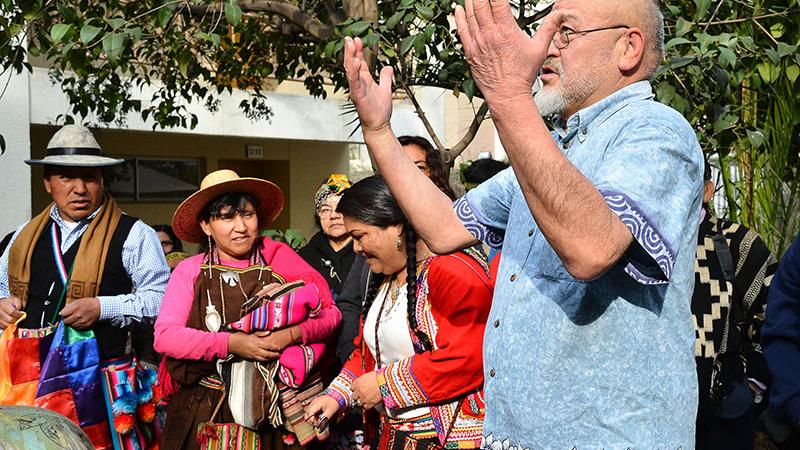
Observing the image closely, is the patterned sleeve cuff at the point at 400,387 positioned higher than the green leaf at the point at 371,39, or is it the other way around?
the green leaf at the point at 371,39

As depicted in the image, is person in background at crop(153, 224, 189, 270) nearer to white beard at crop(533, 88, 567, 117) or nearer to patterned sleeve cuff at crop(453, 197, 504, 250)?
patterned sleeve cuff at crop(453, 197, 504, 250)

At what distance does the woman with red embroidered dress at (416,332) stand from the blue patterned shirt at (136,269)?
135cm

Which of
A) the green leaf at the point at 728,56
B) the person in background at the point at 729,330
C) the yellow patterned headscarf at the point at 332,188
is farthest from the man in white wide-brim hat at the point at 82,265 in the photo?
the green leaf at the point at 728,56

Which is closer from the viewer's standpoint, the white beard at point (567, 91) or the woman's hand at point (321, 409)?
the white beard at point (567, 91)

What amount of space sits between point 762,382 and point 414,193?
→ 2.38 metres

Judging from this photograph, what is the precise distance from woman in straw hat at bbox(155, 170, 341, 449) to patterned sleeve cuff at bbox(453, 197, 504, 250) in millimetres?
2007

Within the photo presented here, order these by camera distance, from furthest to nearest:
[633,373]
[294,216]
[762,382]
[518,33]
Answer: [294,216]
[762,382]
[633,373]
[518,33]

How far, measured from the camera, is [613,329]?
6.02 ft

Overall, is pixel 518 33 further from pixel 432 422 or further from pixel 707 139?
pixel 707 139

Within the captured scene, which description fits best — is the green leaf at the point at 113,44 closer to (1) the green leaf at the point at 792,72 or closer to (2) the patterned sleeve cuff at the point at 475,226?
(2) the patterned sleeve cuff at the point at 475,226

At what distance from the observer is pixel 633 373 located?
1.84 m

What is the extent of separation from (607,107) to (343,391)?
89.9 inches

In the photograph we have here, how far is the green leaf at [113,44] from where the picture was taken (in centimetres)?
390

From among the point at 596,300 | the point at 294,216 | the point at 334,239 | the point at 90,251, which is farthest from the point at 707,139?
the point at 294,216
